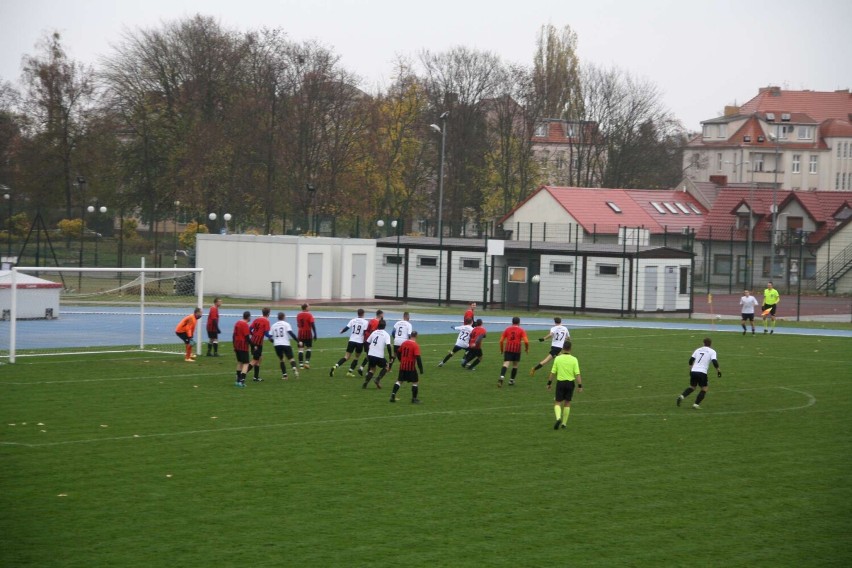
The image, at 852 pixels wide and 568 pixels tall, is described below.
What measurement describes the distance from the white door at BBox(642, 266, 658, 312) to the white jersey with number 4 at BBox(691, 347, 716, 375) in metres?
27.8

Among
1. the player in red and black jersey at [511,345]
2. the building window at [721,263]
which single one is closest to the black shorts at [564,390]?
the player in red and black jersey at [511,345]

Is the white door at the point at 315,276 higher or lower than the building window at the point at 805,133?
lower

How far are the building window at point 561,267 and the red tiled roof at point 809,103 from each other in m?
69.7

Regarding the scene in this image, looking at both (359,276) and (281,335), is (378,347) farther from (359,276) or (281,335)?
(359,276)

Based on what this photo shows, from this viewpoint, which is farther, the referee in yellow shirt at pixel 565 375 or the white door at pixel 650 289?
the white door at pixel 650 289

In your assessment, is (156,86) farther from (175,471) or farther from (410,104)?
(175,471)

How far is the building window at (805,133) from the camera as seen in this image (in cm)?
11181

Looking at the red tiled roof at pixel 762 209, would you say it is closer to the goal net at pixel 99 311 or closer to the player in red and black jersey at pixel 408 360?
the goal net at pixel 99 311

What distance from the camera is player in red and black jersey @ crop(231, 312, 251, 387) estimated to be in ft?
85.5

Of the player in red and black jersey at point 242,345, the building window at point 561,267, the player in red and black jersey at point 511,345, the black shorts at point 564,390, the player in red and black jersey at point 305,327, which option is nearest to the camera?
the black shorts at point 564,390

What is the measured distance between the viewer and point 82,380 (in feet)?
88.6

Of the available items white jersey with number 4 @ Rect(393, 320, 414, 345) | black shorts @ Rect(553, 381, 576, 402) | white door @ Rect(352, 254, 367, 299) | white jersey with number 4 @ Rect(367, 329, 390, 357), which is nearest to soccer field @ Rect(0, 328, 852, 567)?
black shorts @ Rect(553, 381, 576, 402)

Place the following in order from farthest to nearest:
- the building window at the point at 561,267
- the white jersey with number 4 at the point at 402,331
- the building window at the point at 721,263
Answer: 1. the building window at the point at 721,263
2. the building window at the point at 561,267
3. the white jersey with number 4 at the point at 402,331

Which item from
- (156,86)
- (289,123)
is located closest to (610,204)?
(289,123)
